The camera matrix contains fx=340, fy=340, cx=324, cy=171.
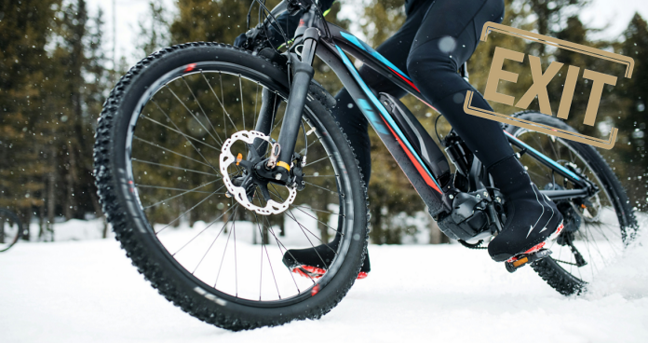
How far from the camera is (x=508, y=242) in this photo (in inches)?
50.0

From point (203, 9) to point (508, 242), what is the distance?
36.1 ft

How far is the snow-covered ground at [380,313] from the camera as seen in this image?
911 millimetres

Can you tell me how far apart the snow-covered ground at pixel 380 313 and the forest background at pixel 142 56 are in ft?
21.2

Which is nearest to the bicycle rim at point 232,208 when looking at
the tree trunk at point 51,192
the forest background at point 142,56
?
the forest background at point 142,56

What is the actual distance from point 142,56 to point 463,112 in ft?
40.0

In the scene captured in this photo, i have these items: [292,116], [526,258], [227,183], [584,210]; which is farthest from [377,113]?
[584,210]

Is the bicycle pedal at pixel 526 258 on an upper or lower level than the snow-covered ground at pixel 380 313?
upper

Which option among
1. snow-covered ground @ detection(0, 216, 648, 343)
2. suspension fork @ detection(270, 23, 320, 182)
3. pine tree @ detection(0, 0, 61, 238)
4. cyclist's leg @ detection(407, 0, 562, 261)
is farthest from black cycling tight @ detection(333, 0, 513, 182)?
pine tree @ detection(0, 0, 61, 238)

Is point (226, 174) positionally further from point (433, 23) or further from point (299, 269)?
point (433, 23)

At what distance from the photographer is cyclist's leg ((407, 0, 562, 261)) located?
1.34 m

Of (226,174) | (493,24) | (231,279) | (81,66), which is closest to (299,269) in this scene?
(226,174)

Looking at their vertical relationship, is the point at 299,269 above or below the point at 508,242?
below

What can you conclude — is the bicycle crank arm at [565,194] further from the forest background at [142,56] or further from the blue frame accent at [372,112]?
the forest background at [142,56]

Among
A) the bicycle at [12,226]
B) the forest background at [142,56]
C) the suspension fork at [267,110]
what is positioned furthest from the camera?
the forest background at [142,56]
